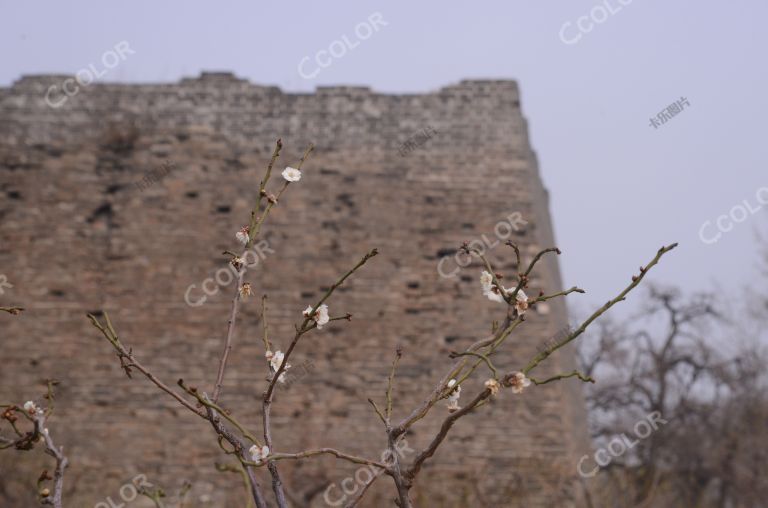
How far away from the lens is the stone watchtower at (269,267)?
841cm

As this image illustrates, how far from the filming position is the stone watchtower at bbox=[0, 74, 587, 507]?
8.41 meters

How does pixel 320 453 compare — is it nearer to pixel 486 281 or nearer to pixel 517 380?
pixel 517 380

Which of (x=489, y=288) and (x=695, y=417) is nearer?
(x=489, y=288)

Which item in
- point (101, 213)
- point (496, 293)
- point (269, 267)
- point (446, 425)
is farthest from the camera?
point (101, 213)

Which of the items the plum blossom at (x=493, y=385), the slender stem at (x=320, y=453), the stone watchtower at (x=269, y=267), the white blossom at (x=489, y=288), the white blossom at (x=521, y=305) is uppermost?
the stone watchtower at (x=269, y=267)

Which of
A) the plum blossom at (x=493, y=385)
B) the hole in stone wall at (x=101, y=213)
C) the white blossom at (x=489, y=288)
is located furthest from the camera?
the hole in stone wall at (x=101, y=213)

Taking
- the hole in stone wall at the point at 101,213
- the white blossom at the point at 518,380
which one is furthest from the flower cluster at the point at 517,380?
the hole in stone wall at the point at 101,213

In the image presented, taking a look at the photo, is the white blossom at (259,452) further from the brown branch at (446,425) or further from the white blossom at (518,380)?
the white blossom at (518,380)

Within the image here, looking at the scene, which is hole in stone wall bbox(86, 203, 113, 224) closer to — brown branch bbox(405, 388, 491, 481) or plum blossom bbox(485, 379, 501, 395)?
brown branch bbox(405, 388, 491, 481)

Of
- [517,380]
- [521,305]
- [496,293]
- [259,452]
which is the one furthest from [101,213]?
[517,380]

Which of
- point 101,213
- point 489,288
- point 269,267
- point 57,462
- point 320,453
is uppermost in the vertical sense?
point 101,213

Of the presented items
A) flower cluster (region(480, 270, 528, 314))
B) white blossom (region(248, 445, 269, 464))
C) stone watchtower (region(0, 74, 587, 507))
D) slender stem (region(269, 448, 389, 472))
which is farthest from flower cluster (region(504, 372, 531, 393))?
stone watchtower (region(0, 74, 587, 507))

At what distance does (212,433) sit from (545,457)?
335cm

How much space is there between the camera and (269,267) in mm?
9094
